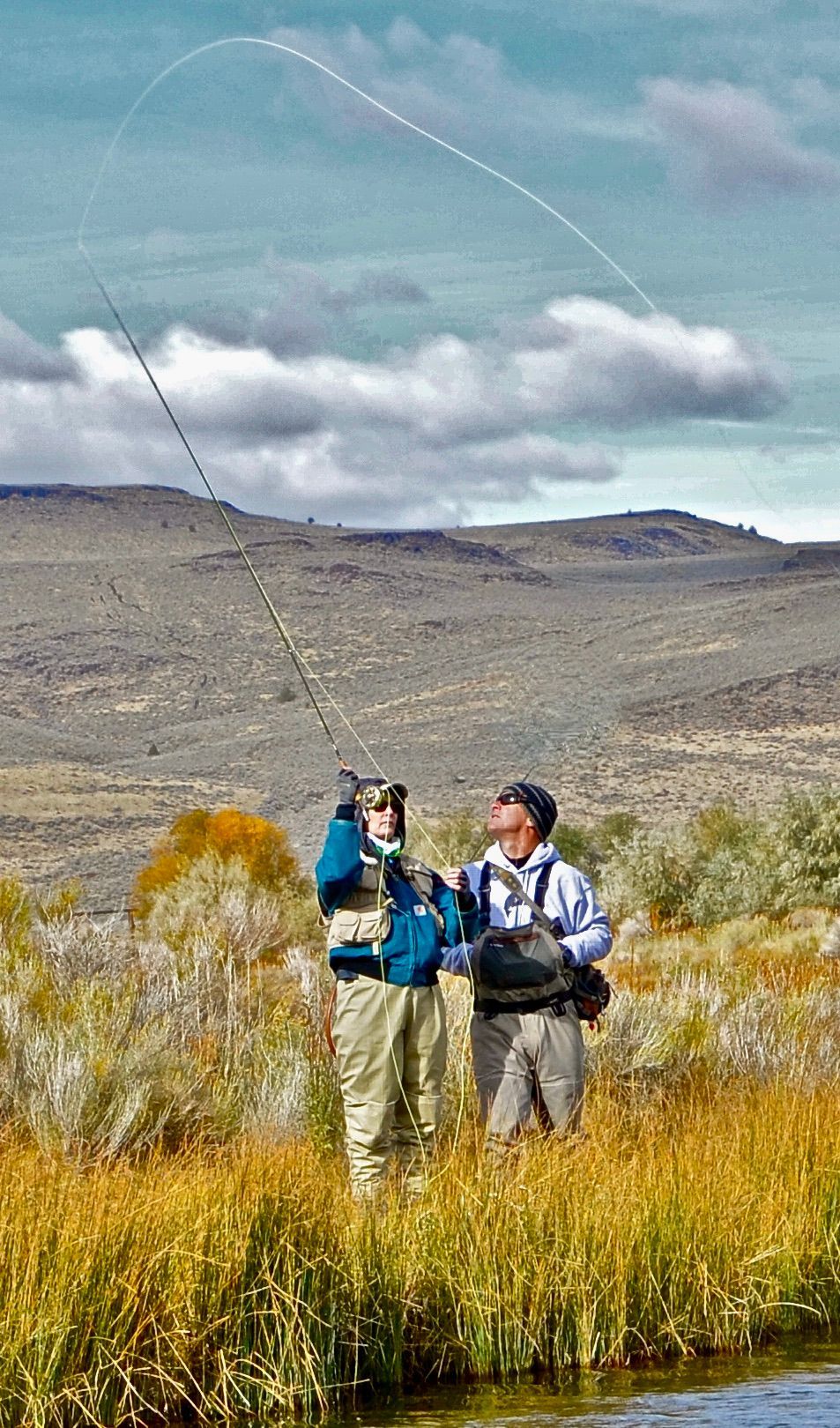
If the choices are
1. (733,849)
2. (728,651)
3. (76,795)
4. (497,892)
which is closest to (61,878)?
(76,795)

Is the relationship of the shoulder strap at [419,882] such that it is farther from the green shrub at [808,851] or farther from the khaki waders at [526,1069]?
the green shrub at [808,851]

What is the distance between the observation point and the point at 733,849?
30125mm

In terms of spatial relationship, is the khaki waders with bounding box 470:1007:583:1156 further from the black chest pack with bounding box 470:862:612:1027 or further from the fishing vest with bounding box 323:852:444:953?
the fishing vest with bounding box 323:852:444:953

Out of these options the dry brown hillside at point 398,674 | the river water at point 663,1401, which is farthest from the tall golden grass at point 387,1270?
the dry brown hillside at point 398,674

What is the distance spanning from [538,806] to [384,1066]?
4.00 ft

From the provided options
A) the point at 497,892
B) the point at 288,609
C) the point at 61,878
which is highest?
Result: the point at 288,609

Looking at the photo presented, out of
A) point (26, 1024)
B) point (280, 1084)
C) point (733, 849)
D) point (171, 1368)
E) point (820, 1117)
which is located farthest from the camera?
point (733, 849)

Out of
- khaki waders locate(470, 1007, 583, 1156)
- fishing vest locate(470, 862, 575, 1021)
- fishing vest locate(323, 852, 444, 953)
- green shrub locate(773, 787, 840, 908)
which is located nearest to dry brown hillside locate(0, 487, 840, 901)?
green shrub locate(773, 787, 840, 908)

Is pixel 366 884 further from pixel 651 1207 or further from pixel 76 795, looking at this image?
pixel 76 795

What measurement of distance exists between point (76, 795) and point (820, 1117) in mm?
42358

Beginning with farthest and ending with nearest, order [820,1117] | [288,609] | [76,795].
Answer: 1. [288,609]
2. [76,795]
3. [820,1117]

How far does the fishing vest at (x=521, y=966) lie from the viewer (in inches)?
314

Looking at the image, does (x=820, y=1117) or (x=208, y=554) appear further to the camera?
(x=208, y=554)

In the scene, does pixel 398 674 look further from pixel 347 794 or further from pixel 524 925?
pixel 347 794
